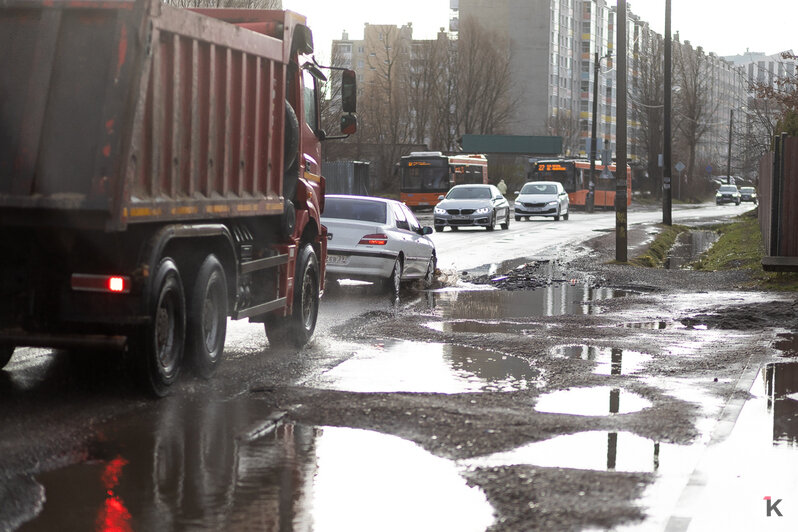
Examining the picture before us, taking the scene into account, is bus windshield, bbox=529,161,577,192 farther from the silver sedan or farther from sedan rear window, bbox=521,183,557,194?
the silver sedan

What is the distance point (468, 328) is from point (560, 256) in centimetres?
1369

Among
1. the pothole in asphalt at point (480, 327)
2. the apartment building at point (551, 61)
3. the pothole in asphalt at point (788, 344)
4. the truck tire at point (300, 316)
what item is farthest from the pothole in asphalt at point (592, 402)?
the apartment building at point (551, 61)

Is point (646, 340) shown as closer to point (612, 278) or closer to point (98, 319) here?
point (98, 319)

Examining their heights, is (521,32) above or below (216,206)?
above

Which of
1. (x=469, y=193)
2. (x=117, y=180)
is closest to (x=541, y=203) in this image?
(x=469, y=193)

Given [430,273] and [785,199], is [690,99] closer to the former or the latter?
[785,199]

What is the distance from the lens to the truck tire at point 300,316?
1156cm

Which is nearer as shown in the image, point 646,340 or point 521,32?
point 646,340

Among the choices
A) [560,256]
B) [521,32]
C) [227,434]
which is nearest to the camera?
[227,434]

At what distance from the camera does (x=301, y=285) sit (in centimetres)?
1170

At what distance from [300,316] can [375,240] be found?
5.73 meters

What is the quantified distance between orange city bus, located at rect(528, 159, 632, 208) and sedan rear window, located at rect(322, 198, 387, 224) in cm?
5031

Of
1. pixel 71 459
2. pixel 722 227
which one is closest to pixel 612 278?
pixel 71 459

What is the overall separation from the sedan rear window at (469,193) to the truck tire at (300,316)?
96.6ft
